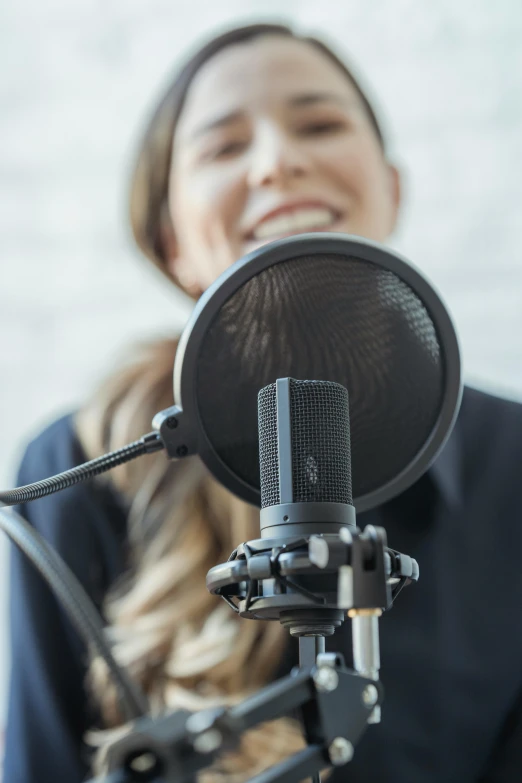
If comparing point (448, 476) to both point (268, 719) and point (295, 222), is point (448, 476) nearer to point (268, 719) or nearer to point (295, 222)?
point (295, 222)

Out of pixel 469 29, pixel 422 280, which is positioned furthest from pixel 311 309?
pixel 469 29

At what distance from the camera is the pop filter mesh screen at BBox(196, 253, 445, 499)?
0.51 m

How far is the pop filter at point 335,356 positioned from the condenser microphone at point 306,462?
0.23ft

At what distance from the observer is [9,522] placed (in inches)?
17.9

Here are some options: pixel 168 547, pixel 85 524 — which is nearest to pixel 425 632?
pixel 168 547

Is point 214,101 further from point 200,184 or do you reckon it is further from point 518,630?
point 518,630

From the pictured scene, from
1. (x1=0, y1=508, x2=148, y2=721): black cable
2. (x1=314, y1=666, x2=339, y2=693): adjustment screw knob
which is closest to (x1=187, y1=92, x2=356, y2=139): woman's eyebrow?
(x1=0, y1=508, x2=148, y2=721): black cable

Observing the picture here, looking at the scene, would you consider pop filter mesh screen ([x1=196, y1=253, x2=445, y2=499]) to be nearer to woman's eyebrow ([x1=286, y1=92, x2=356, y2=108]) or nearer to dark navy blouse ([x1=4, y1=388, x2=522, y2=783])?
dark navy blouse ([x1=4, y1=388, x2=522, y2=783])

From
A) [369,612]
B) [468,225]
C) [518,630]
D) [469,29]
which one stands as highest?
[469,29]

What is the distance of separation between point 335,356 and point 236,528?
72cm

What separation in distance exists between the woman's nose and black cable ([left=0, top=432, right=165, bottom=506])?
2.25ft

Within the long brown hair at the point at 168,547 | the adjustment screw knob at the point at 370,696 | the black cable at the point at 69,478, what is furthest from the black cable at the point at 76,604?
the long brown hair at the point at 168,547

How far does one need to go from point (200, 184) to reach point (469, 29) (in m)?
0.76

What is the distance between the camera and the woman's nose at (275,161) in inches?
43.3
